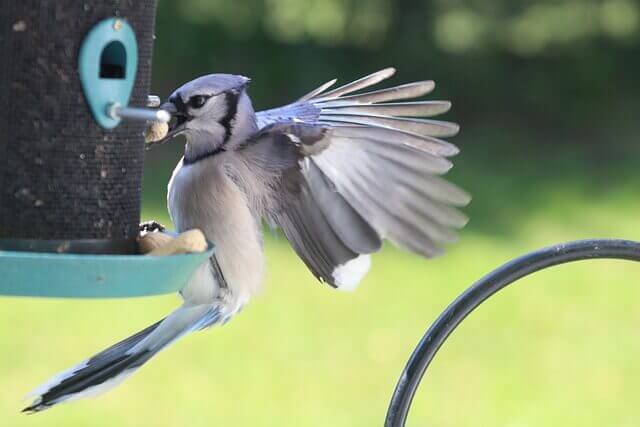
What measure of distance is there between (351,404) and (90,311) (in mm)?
1861

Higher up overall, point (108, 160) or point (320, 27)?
point (108, 160)

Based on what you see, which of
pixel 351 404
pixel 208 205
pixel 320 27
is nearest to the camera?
pixel 208 205

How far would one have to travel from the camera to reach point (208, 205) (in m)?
2.71

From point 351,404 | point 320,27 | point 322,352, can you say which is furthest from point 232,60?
point 351,404

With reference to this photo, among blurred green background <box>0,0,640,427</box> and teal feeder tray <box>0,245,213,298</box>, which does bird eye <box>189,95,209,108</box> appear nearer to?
teal feeder tray <box>0,245,213,298</box>

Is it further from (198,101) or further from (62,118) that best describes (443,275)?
(62,118)

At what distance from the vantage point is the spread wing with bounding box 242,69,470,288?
259 centimetres

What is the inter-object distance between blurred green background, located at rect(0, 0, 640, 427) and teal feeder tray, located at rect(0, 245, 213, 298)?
3.24m

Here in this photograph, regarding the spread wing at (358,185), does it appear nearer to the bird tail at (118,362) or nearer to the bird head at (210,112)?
the bird head at (210,112)

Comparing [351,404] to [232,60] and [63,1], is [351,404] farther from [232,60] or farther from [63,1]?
[232,60]

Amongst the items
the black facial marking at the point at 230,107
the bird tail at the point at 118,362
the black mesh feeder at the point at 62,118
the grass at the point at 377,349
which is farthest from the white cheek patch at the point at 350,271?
the grass at the point at 377,349

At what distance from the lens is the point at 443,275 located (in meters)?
7.03

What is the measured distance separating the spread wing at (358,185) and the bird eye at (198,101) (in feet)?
0.44

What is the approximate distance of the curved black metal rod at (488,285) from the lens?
223 cm
